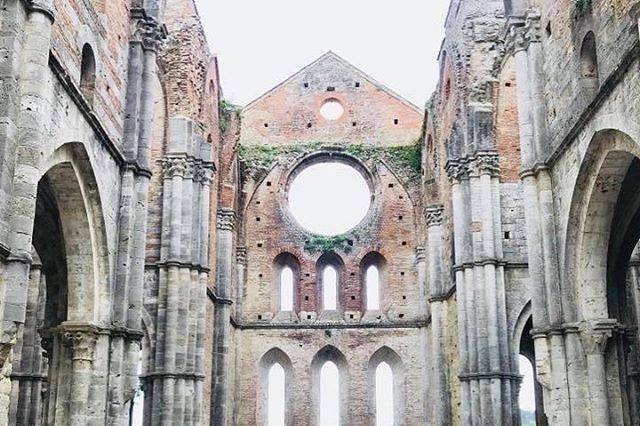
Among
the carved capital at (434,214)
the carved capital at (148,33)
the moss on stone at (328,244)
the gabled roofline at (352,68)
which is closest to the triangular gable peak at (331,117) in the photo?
the gabled roofline at (352,68)

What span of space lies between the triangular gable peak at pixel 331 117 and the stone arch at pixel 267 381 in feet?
22.9

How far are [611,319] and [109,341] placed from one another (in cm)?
697

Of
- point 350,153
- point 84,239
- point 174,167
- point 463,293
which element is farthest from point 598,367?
point 350,153

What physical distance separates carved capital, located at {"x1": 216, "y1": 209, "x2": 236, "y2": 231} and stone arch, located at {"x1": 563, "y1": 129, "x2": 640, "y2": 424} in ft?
46.5

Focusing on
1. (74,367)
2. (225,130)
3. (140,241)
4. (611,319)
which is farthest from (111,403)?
(225,130)

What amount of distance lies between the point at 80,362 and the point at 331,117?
19301mm

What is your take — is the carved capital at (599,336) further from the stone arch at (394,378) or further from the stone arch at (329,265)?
the stone arch at (329,265)

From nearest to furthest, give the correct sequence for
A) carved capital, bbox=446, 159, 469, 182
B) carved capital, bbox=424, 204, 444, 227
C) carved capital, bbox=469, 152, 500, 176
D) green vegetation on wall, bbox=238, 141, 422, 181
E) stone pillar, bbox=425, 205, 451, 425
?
carved capital, bbox=469, 152, 500, 176 → carved capital, bbox=446, 159, 469, 182 → stone pillar, bbox=425, 205, 451, 425 → carved capital, bbox=424, 204, 444, 227 → green vegetation on wall, bbox=238, 141, 422, 181

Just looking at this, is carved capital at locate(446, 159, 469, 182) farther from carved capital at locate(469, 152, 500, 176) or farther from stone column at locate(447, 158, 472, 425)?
carved capital at locate(469, 152, 500, 176)

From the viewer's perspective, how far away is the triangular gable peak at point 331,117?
30.4 meters

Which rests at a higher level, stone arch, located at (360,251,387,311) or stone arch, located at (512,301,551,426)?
stone arch, located at (360,251,387,311)

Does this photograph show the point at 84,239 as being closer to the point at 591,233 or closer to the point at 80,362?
the point at 80,362

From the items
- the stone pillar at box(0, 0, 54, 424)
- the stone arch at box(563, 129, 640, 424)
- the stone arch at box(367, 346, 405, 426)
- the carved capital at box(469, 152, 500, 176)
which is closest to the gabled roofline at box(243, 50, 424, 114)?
the stone arch at box(367, 346, 405, 426)

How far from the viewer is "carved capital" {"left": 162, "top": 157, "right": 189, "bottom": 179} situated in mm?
21297
